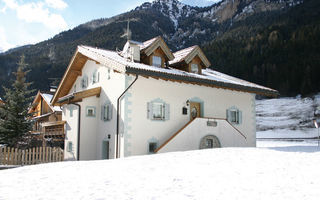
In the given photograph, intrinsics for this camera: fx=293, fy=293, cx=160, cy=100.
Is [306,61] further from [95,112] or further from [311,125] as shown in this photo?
[95,112]

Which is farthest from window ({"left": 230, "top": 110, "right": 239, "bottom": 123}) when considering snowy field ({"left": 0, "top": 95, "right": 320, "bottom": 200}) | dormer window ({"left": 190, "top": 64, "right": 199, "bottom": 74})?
snowy field ({"left": 0, "top": 95, "right": 320, "bottom": 200})

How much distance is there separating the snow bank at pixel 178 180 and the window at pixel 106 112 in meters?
6.27

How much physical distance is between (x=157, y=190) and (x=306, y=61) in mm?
57834

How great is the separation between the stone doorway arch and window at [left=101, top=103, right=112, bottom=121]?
207 inches

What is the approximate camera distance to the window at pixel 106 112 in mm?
16109

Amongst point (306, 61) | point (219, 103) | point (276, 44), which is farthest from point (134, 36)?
point (219, 103)

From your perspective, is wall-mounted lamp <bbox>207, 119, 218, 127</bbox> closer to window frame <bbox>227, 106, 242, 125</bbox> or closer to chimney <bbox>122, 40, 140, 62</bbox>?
window frame <bbox>227, 106, 242, 125</bbox>

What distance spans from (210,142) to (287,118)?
27.7m

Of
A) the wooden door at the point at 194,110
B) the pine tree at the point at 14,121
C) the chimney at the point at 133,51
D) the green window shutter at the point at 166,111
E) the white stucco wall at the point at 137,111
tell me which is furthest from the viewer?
the pine tree at the point at 14,121

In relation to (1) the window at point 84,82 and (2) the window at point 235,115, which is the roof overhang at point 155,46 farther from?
(2) the window at point 235,115

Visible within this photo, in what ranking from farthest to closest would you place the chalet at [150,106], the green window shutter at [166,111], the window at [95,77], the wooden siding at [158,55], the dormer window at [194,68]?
the dormer window at [194,68] → the window at [95,77] → the wooden siding at [158,55] → the green window shutter at [166,111] → the chalet at [150,106]

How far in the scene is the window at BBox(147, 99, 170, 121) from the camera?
50.3ft

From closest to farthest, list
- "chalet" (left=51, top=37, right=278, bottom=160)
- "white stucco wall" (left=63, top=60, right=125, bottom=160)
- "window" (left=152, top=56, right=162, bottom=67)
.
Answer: "chalet" (left=51, top=37, right=278, bottom=160), "white stucco wall" (left=63, top=60, right=125, bottom=160), "window" (left=152, top=56, right=162, bottom=67)

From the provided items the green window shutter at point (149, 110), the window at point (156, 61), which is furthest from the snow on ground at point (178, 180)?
the window at point (156, 61)
